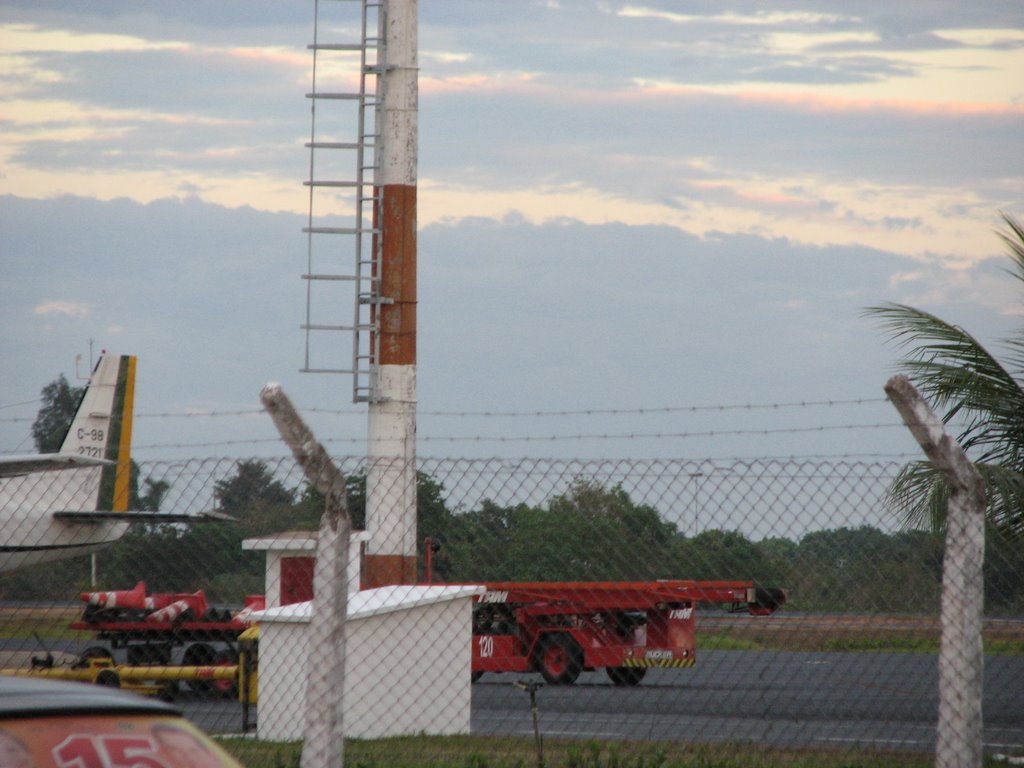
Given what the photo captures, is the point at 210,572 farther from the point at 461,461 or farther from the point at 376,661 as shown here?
the point at 376,661

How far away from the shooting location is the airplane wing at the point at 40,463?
7.09 m

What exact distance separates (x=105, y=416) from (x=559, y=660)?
42.3 ft

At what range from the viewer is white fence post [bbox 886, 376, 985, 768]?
616cm

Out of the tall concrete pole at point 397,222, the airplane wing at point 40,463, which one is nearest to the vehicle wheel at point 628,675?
the tall concrete pole at point 397,222

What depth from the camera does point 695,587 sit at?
1925 cm

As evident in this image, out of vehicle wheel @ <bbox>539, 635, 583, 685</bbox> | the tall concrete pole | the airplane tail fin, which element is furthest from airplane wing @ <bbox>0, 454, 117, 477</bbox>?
the airplane tail fin

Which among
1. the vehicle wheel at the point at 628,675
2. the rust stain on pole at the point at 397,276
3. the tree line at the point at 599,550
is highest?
the rust stain on pole at the point at 397,276

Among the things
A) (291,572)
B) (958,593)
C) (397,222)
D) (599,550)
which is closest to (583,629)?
(291,572)

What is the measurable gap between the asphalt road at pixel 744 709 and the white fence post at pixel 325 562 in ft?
16.2

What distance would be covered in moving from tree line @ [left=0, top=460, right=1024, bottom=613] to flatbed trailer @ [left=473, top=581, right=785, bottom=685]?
1096cm

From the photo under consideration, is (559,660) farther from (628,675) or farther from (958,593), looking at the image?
(958,593)

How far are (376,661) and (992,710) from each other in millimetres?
9437

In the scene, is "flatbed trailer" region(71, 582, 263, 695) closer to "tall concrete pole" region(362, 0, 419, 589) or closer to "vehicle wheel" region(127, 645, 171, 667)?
"vehicle wheel" region(127, 645, 171, 667)

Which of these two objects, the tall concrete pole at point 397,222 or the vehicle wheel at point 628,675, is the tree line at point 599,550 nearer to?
the tall concrete pole at point 397,222
